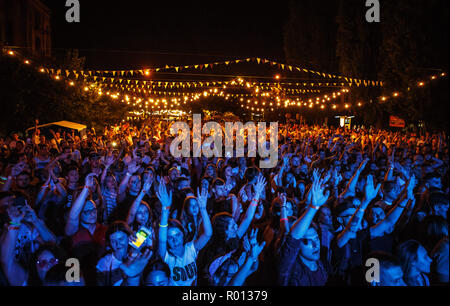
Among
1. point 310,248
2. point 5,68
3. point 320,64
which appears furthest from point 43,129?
point 320,64

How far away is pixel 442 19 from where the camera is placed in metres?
15.8

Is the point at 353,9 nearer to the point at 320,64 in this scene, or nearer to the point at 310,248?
the point at 320,64

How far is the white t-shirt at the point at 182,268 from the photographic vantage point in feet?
8.42

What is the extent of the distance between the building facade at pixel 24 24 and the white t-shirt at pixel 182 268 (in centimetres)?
2745

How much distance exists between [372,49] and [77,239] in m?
25.3

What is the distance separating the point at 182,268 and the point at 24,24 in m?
35.2

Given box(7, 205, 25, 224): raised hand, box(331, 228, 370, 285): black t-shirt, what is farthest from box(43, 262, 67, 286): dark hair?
box(331, 228, 370, 285): black t-shirt

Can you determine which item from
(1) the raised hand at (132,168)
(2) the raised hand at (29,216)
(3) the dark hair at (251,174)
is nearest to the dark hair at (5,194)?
A: (2) the raised hand at (29,216)

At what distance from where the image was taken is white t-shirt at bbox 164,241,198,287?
8.42 ft

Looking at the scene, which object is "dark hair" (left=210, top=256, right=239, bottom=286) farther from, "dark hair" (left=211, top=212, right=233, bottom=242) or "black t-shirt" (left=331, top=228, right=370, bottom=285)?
"black t-shirt" (left=331, top=228, right=370, bottom=285)

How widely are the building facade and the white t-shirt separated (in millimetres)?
27446

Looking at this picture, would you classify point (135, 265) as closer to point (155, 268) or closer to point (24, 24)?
point (155, 268)

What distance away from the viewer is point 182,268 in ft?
8.61

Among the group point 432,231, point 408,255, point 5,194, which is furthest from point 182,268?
point 432,231
